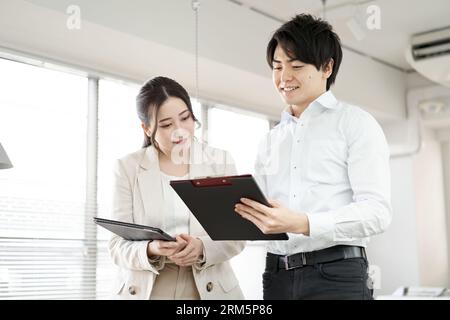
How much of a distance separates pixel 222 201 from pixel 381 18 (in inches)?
91.7

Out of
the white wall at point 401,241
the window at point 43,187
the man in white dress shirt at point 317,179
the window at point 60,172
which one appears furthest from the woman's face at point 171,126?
the white wall at point 401,241

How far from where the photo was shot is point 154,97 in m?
1.47

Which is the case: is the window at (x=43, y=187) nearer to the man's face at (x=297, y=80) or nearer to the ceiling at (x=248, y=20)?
the ceiling at (x=248, y=20)

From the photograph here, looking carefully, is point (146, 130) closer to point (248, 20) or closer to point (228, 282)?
point (228, 282)

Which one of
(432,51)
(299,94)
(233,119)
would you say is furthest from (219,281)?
(432,51)

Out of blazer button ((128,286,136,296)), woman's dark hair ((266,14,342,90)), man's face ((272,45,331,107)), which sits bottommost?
blazer button ((128,286,136,296))

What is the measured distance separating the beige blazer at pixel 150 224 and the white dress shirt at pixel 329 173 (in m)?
0.18

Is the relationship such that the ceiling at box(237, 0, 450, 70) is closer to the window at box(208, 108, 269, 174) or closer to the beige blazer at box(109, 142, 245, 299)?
the window at box(208, 108, 269, 174)

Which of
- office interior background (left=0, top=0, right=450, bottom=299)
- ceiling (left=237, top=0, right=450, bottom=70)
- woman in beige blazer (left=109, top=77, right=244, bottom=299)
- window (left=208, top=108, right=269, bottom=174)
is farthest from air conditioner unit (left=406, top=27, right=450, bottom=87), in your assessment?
woman in beige blazer (left=109, top=77, right=244, bottom=299)

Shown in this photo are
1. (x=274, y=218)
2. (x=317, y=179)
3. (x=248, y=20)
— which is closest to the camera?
(x=274, y=218)

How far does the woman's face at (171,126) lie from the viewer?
57.2 inches

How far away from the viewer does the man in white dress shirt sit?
113 cm

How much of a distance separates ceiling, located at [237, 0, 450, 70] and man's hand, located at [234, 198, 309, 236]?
5.97ft

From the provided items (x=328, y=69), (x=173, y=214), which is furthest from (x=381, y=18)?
(x=173, y=214)
